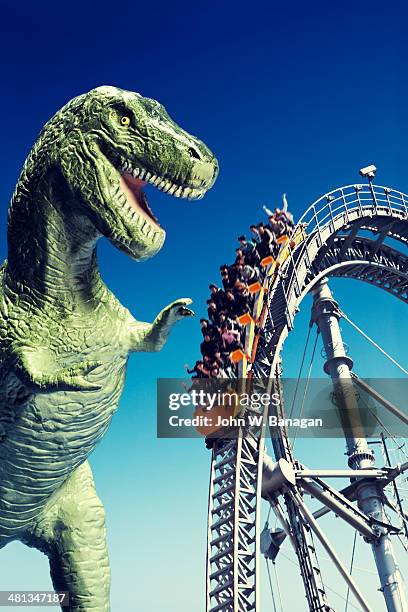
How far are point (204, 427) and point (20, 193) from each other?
6.99 metres

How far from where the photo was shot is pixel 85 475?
420cm

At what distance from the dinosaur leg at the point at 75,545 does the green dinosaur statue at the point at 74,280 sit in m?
0.11

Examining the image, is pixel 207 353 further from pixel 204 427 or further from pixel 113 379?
pixel 113 379

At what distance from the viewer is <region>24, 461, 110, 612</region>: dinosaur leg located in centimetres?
399

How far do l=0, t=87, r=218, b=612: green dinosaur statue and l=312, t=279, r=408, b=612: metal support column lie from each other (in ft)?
28.4

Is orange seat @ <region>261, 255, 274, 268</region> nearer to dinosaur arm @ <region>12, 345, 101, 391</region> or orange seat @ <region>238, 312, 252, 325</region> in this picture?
orange seat @ <region>238, 312, 252, 325</region>

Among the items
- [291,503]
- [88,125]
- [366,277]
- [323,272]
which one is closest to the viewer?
[88,125]

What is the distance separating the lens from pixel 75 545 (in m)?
4.03

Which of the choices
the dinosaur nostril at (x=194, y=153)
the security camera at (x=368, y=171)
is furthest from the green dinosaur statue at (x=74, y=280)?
the security camera at (x=368, y=171)

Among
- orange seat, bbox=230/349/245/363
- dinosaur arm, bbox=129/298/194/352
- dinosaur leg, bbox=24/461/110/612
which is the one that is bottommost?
dinosaur leg, bbox=24/461/110/612

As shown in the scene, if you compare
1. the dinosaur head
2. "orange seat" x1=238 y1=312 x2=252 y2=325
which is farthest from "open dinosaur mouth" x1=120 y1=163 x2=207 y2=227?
"orange seat" x1=238 y1=312 x2=252 y2=325

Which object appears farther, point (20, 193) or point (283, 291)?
point (283, 291)

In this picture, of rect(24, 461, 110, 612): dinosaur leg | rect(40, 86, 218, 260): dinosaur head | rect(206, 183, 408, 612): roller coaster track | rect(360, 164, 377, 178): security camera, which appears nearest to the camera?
rect(40, 86, 218, 260): dinosaur head

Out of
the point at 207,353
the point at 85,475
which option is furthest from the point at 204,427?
the point at 85,475
